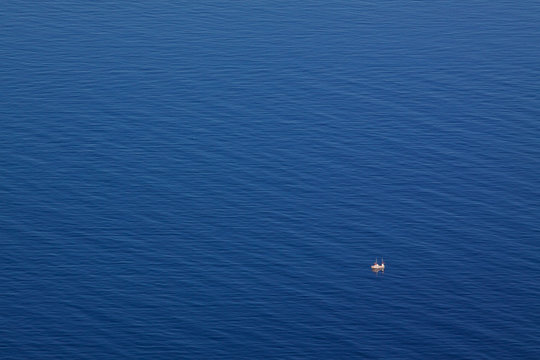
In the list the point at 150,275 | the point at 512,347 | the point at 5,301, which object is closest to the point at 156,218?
the point at 150,275

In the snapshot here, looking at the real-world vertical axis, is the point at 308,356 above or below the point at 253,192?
below

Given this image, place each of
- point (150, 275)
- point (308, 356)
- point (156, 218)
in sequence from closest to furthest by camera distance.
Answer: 1. point (308, 356)
2. point (150, 275)
3. point (156, 218)

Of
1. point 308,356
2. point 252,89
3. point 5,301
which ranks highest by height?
point 252,89

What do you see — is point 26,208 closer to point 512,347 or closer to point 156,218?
point 156,218

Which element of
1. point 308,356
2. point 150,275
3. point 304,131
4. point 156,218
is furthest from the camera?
point 304,131

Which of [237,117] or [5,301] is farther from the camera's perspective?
[237,117]

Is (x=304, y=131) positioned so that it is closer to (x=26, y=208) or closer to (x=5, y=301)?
(x=26, y=208)
